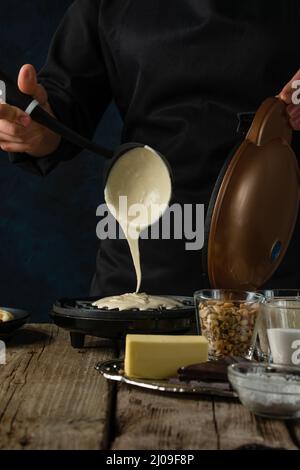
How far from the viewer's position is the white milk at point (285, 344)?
47.1 inches

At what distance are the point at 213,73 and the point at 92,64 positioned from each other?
426mm

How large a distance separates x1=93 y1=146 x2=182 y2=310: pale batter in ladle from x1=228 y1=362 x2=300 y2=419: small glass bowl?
70cm

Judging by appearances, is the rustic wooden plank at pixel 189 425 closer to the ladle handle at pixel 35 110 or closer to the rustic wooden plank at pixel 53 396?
the rustic wooden plank at pixel 53 396

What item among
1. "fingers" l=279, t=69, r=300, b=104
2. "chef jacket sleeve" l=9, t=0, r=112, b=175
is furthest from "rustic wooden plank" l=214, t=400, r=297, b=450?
"chef jacket sleeve" l=9, t=0, r=112, b=175

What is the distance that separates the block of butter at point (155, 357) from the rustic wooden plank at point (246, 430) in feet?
0.43

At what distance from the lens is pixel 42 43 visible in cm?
329

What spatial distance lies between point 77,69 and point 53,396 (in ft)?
4.28

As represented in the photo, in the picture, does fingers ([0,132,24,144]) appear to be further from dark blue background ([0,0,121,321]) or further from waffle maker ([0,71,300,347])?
dark blue background ([0,0,121,321])

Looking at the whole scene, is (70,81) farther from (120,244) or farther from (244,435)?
(244,435)

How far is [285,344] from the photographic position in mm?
1206

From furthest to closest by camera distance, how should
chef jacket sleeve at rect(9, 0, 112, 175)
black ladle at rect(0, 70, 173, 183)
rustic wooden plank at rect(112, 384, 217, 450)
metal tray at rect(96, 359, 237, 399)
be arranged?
chef jacket sleeve at rect(9, 0, 112, 175)
black ladle at rect(0, 70, 173, 183)
metal tray at rect(96, 359, 237, 399)
rustic wooden plank at rect(112, 384, 217, 450)

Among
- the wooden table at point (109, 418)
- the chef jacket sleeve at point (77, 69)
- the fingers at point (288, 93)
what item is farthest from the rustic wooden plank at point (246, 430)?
the chef jacket sleeve at point (77, 69)

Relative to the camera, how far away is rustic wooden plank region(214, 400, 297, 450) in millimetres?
902

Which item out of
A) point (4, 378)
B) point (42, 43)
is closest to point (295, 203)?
point (4, 378)
